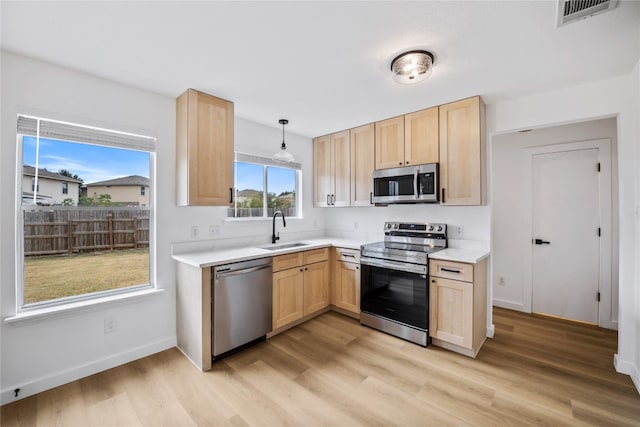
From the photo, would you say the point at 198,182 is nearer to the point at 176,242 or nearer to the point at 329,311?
the point at 176,242

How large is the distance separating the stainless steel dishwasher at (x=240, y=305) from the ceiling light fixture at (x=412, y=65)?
2067mm

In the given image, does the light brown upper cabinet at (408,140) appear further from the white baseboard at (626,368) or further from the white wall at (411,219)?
the white baseboard at (626,368)

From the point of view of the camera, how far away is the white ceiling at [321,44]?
58.7 inches

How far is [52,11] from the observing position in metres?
1.50

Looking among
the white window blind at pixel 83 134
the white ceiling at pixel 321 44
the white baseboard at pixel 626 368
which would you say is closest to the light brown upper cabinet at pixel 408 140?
the white ceiling at pixel 321 44

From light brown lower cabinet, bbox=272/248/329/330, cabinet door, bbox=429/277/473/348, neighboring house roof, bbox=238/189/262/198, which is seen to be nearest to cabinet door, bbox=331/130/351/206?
light brown lower cabinet, bbox=272/248/329/330

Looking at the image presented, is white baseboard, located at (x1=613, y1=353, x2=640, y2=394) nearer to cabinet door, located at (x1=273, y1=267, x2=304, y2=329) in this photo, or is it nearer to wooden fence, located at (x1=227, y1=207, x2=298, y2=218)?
cabinet door, located at (x1=273, y1=267, x2=304, y2=329)

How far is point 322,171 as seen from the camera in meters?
4.04

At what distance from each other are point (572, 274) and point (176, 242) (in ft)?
15.1

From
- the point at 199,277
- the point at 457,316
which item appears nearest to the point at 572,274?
the point at 457,316

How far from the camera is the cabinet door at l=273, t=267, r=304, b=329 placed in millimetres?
2863

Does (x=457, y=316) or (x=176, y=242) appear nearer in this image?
(x=457, y=316)

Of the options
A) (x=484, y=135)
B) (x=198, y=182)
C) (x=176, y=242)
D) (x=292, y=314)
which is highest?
(x=484, y=135)

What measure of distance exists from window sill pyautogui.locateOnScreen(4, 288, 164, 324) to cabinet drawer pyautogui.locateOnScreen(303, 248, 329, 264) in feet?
4.99
